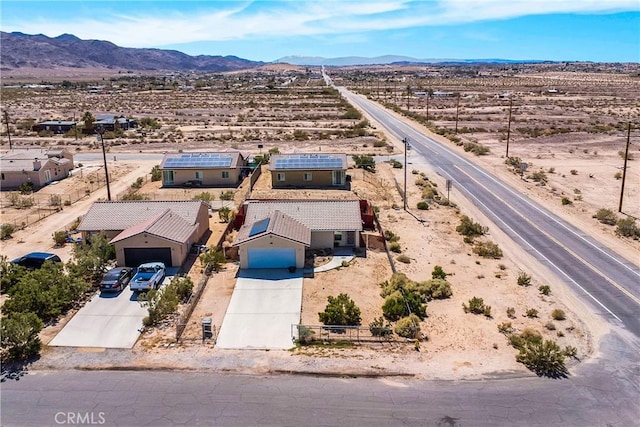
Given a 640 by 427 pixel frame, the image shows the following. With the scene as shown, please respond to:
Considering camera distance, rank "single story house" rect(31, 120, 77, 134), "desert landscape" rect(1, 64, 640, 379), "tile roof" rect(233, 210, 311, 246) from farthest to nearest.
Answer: "single story house" rect(31, 120, 77, 134)
"tile roof" rect(233, 210, 311, 246)
"desert landscape" rect(1, 64, 640, 379)

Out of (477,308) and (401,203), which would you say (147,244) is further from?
(401,203)

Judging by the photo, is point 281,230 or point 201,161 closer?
point 281,230

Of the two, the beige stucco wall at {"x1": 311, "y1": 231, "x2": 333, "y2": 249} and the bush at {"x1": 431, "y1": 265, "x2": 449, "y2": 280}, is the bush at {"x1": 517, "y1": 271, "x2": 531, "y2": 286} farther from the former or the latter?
the beige stucco wall at {"x1": 311, "y1": 231, "x2": 333, "y2": 249}

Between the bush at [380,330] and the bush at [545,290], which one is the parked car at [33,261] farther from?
the bush at [545,290]

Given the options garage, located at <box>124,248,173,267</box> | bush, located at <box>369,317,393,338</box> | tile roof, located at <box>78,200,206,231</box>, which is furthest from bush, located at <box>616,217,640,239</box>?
garage, located at <box>124,248,173,267</box>

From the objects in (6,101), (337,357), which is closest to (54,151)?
(337,357)

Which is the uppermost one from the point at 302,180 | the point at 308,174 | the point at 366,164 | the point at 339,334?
the point at 308,174

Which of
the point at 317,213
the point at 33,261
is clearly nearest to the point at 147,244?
the point at 33,261
